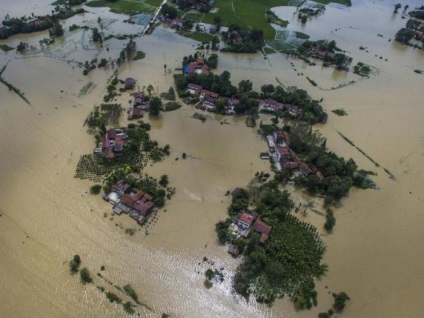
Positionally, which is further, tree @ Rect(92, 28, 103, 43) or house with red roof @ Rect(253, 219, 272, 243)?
tree @ Rect(92, 28, 103, 43)

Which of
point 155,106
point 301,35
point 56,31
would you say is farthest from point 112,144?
point 301,35

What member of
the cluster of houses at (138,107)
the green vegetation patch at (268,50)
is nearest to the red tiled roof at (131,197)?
the cluster of houses at (138,107)

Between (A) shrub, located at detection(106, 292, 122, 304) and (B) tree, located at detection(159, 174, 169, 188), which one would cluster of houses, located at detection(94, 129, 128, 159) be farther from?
(A) shrub, located at detection(106, 292, 122, 304)

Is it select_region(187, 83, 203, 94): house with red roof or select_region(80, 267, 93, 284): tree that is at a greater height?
select_region(187, 83, 203, 94): house with red roof

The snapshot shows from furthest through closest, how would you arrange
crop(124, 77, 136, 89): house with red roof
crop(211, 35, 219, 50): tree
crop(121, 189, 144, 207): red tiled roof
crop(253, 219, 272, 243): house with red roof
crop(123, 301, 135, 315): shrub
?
→ crop(211, 35, 219, 50): tree
crop(124, 77, 136, 89): house with red roof
crop(121, 189, 144, 207): red tiled roof
crop(253, 219, 272, 243): house with red roof
crop(123, 301, 135, 315): shrub

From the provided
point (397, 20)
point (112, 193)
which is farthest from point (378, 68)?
point (112, 193)

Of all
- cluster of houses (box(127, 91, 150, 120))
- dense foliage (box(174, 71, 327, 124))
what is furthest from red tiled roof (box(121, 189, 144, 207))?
dense foliage (box(174, 71, 327, 124))

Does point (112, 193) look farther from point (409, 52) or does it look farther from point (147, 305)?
point (409, 52)

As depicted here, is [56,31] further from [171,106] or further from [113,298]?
[113,298]
